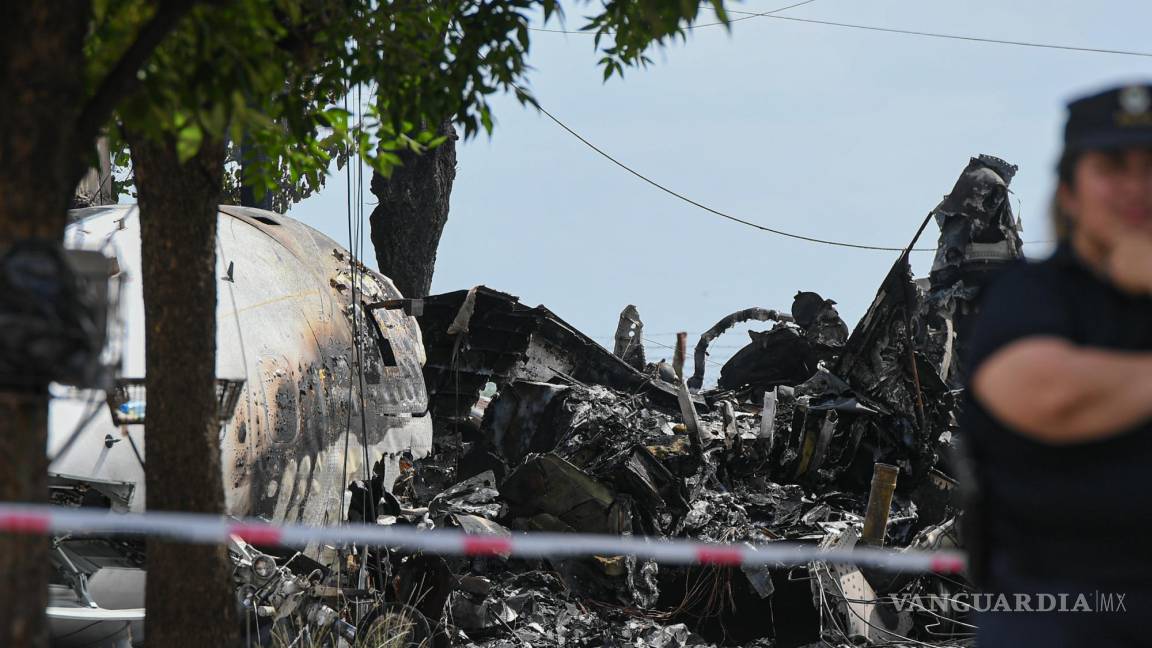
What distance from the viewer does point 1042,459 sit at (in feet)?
6.76

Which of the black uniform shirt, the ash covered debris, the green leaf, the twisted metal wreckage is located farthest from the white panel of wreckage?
the black uniform shirt

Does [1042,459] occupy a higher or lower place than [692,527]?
higher

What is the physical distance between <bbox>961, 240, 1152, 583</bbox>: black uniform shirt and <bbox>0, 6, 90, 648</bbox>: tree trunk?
2.28 meters

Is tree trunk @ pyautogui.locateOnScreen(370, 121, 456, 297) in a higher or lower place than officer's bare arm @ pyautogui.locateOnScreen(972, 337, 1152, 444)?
higher

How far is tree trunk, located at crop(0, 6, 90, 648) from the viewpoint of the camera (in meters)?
2.98

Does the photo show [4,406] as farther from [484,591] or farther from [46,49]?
[484,591]

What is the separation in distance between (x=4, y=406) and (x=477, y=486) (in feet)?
35.5

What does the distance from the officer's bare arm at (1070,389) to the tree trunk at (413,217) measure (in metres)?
21.3

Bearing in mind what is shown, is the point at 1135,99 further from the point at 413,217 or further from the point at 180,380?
the point at 413,217

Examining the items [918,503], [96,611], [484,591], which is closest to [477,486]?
[484,591]

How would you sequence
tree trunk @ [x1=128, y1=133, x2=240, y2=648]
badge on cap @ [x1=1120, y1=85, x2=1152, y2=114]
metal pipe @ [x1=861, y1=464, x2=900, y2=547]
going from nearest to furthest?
1. badge on cap @ [x1=1120, y1=85, x2=1152, y2=114]
2. tree trunk @ [x1=128, y1=133, x2=240, y2=648]
3. metal pipe @ [x1=861, y1=464, x2=900, y2=547]

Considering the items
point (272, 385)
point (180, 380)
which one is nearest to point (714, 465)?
point (272, 385)

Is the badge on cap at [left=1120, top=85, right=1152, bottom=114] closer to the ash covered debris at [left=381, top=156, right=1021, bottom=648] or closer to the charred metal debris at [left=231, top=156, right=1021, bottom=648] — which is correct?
the charred metal debris at [left=231, top=156, right=1021, bottom=648]

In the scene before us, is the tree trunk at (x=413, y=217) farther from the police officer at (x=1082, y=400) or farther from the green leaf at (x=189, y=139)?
the police officer at (x=1082, y=400)
